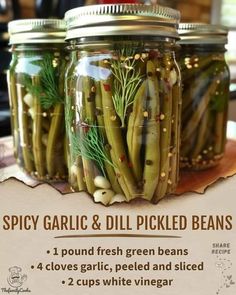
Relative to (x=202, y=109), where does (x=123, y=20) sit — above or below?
above

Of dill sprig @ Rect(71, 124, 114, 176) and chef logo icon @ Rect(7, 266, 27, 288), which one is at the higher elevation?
dill sprig @ Rect(71, 124, 114, 176)

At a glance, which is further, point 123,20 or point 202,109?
point 202,109

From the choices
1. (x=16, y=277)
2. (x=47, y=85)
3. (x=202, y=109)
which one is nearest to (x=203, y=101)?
(x=202, y=109)

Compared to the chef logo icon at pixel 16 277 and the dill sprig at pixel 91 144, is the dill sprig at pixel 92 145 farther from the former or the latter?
the chef logo icon at pixel 16 277

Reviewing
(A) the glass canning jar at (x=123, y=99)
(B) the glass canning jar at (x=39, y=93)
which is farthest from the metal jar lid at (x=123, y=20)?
(B) the glass canning jar at (x=39, y=93)

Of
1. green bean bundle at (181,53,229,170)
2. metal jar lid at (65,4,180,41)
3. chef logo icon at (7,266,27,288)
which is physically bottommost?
chef logo icon at (7,266,27,288)

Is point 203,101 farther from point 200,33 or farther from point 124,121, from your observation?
point 124,121

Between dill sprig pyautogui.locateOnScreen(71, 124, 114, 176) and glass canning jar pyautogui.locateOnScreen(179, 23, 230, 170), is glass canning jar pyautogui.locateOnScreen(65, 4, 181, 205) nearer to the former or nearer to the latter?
dill sprig pyautogui.locateOnScreen(71, 124, 114, 176)

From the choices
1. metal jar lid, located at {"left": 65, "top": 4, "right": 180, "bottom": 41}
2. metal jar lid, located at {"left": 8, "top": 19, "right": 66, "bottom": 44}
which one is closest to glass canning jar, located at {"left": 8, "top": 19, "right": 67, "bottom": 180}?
metal jar lid, located at {"left": 8, "top": 19, "right": 66, "bottom": 44}
